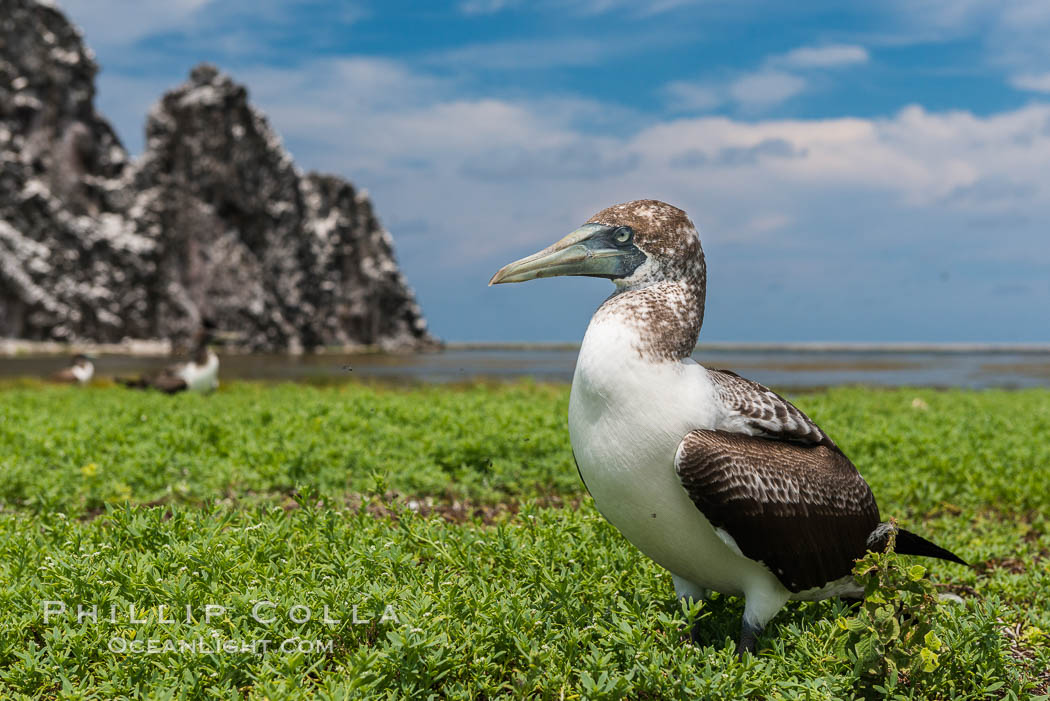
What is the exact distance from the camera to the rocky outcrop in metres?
77.4

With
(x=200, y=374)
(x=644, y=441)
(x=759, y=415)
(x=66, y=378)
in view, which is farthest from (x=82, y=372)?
(x=759, y=415)

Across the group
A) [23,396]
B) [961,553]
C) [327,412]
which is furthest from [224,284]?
[961,553]

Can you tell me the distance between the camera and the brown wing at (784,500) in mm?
3711

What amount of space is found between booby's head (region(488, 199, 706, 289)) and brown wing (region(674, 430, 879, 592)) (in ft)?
2.98

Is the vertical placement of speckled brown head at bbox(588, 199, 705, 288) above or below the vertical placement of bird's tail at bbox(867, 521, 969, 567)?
→ above

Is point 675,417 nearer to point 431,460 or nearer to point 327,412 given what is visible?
point 431,460

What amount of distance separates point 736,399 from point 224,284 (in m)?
93.2

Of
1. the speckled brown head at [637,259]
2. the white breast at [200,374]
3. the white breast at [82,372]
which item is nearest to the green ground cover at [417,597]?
the speckled brown head at [637,259]

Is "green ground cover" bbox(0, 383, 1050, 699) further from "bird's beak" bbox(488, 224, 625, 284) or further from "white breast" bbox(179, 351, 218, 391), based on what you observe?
"white breast" bbox(179, 351, 218, 391)

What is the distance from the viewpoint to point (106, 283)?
276ft

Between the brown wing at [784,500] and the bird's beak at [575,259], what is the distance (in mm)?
1005

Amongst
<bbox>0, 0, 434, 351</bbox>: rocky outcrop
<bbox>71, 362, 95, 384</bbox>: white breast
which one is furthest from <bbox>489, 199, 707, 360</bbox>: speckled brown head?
<bbox>0, 0, 434, 351</bbox>: rocky outcrop

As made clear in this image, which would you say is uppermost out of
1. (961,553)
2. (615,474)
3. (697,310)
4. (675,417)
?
(697,310)

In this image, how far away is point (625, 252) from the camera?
4027mm
